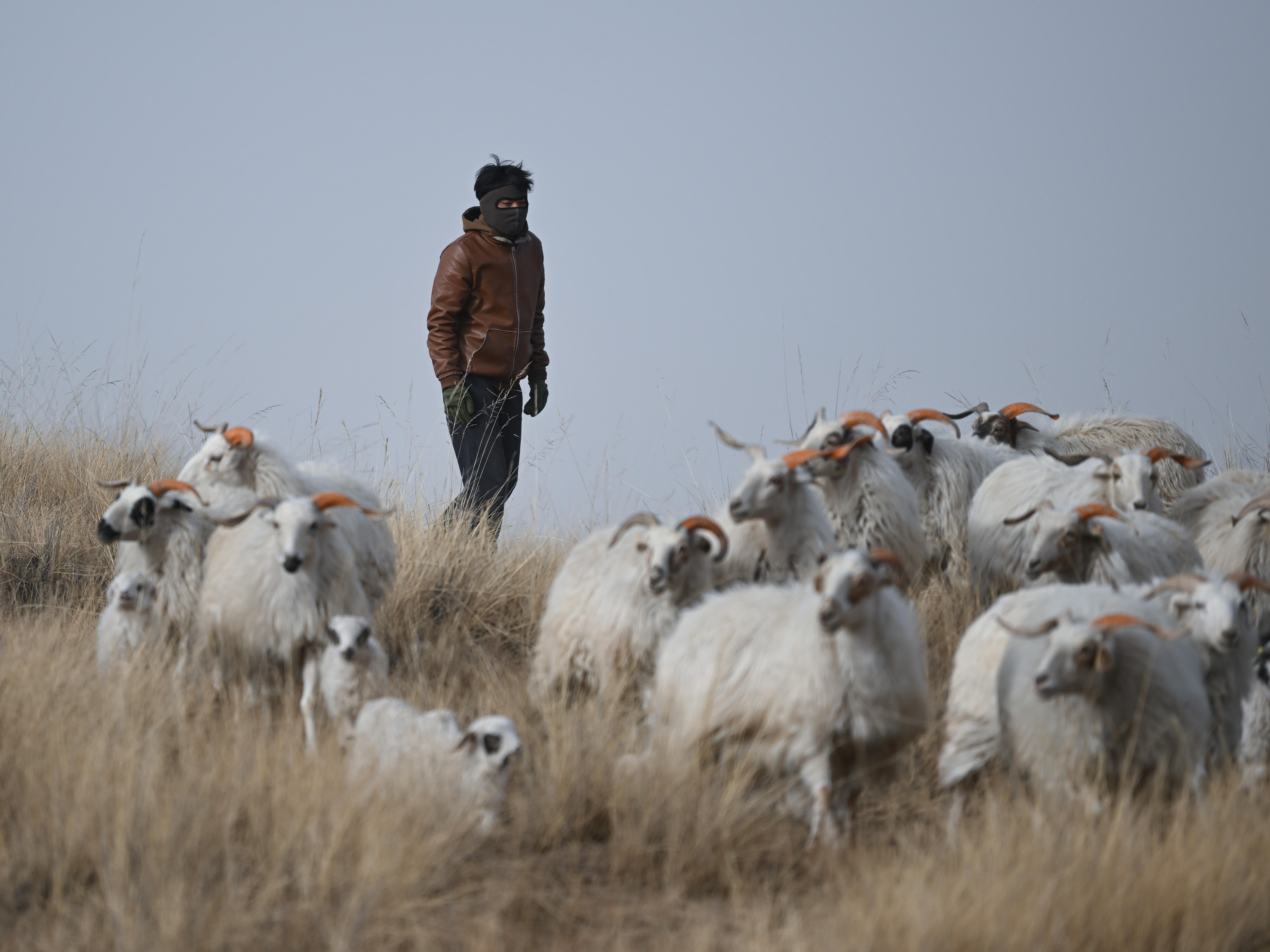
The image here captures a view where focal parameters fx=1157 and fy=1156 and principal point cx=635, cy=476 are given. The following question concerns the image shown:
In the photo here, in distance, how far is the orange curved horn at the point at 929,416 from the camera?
26.0 feet

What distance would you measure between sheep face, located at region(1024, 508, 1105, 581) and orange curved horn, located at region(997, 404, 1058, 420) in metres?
3.06

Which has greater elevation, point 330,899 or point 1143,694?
point 1143,694

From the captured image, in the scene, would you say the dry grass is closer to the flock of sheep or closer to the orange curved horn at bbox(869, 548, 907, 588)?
the flock of sheep

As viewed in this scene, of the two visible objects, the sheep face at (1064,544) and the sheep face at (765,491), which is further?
the sheep face at (1064,544)

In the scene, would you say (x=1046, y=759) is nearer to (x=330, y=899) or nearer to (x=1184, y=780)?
(x=1184, y=780)

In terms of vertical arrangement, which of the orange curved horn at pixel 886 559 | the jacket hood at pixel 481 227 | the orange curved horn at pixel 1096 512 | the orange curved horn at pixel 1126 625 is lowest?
the orange curved horn at pixel 1126 625

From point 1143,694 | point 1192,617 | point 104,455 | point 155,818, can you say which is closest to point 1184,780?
point 1143,694

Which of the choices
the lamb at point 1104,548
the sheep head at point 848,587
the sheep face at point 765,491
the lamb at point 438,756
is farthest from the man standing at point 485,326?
the sheep head at point 848,587

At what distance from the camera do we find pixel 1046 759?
14.5ft

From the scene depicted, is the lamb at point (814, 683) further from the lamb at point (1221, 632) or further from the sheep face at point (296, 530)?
the sheep face at point (296, 530)

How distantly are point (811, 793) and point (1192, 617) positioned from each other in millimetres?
1870

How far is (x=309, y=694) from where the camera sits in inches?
219

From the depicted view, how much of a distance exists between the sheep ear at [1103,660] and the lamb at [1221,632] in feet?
2.48

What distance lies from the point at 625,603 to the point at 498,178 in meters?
5.47
